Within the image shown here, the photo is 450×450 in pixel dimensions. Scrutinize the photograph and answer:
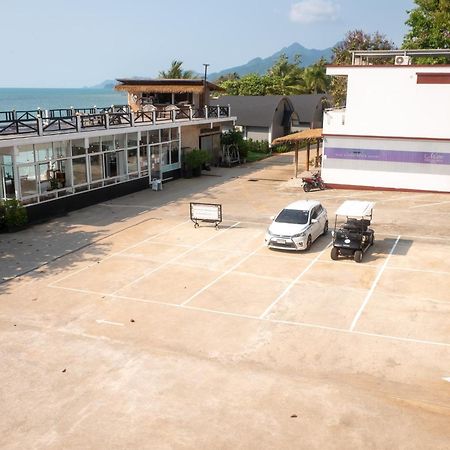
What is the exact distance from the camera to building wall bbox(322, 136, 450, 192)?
31.0 meters

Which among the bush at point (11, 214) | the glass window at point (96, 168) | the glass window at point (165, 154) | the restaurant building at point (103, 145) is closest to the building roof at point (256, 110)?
the restaurant building at point (103, 145)

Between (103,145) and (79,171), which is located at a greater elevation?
(103,145)

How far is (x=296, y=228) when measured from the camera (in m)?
20.1

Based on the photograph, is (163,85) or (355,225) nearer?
(355,225)

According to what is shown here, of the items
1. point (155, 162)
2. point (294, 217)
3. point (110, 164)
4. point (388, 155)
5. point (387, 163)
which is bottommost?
point (294, 217)

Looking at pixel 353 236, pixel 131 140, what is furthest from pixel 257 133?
pixel 353 236

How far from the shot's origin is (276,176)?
124 ft

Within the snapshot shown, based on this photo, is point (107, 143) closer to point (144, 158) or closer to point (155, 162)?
point (144, 158)

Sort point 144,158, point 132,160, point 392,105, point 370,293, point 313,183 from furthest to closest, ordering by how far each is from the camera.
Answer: point 144,158
point 132,160
point 313,183
point 392,105
point 370,293

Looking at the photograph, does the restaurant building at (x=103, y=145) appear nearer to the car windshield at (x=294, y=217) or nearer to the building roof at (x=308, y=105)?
the car windshield at (x=294, y=217)

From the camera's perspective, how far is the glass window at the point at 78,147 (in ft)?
92.4

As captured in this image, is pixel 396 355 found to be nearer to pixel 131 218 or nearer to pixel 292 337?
pixel 292 337

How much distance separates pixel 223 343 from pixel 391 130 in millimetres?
22303

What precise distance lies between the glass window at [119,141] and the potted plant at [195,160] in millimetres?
6326
